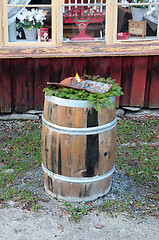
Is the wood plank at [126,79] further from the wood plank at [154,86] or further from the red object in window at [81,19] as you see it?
the red object in window at [81,19]

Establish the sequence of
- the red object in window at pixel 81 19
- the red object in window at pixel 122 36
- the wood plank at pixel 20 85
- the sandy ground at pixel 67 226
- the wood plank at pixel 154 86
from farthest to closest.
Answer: the wood plank at pixel 154 86 → the wood plank at pixel 20 85 → the red object in window at pixel 122 36 → the red object in window at pixel 81 19 → the sandy ground at pixel 67 226

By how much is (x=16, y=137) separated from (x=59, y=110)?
7.31 feet

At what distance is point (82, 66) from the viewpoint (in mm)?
5984

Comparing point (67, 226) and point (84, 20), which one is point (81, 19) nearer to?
point (84, 20)

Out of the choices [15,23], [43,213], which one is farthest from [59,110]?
[15,23]

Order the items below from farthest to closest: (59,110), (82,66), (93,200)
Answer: (82,66), (93,200), (59,110)

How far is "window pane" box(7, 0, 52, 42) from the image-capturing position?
218 inches

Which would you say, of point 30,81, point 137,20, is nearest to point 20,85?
point 30,81

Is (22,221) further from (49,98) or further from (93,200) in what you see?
(49,98)

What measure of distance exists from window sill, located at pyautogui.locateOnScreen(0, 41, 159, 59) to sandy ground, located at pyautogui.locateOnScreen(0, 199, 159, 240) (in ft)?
8.46

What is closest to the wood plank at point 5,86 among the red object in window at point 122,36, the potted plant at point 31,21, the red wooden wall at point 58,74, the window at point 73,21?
the red wooden wall at point 58,74

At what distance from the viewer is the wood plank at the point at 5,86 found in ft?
19.1

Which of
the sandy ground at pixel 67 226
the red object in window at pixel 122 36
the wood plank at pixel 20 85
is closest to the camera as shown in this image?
the sandy ground at pixel 67 226

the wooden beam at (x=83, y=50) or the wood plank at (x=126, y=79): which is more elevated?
the wooden beam at (x=83, y=50)
